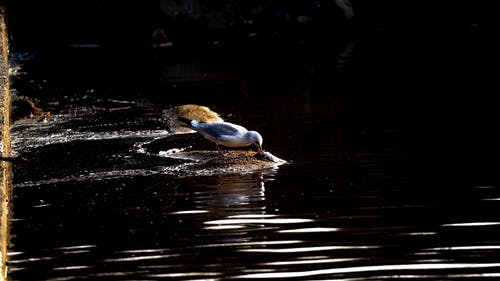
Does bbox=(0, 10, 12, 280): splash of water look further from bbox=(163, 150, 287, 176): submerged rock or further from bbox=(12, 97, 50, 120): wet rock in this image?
bbox=(163, 150, 287, 176): submerged rock

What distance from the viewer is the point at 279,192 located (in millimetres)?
11828

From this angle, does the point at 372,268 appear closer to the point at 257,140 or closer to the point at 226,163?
the point at 226,163

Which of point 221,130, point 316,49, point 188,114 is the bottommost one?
→ point 316,49

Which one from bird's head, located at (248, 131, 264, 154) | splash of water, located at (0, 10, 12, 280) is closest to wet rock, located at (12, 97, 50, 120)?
splash of water, located at (0, 10, 12, 280)

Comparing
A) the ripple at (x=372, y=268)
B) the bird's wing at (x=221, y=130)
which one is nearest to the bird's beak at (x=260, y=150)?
the bird's wing at (x=221, y=130)

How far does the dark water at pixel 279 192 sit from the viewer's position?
8891 mm

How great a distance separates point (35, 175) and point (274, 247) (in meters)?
5.04

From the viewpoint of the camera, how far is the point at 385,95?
2127 centimetres

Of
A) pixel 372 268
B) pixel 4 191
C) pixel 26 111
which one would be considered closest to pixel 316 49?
pixel 26 111

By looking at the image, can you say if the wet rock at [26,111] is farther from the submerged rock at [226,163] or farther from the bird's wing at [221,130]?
the bird's wing at [221,130]

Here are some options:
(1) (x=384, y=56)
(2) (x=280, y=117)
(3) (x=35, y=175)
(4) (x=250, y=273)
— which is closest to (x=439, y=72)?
(1) (x=384, y=56)

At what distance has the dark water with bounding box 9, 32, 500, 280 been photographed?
889 centimetres

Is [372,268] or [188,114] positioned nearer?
[372,268]

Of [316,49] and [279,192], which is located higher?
[279,192]
